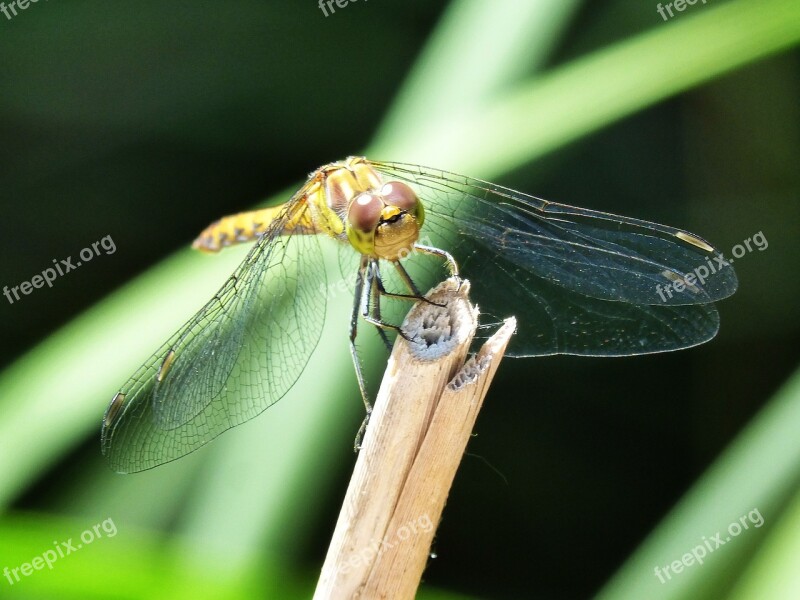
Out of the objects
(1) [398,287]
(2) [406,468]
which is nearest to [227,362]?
(1) [398,287]

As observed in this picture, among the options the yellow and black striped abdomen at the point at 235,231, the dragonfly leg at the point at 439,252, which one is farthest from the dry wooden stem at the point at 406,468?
the yellow and black striped abdomen at the point at 235,231

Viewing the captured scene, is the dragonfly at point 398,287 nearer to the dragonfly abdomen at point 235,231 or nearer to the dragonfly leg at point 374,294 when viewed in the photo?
the dragonfly leg at point 374,294

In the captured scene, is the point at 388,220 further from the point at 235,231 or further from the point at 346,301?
the point at 235,231

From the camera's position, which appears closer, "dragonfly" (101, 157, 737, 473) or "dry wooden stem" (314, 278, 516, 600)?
"dry wooden stem" (314, 278, 516, 600)

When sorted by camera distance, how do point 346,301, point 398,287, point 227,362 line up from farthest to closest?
point 346,301, point 398,287, point 227,362

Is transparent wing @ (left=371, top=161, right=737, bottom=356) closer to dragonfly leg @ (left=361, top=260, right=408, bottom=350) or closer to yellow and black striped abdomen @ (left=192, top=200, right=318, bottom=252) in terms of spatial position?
dragonfly leg @ (left=361, top=260, right=408, bottom=350)

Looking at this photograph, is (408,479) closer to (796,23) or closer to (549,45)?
(549,45)

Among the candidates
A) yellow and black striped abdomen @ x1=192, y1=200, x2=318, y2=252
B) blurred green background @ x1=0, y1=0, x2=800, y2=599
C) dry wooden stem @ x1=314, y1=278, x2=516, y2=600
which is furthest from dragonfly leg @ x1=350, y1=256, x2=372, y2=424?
dry wooden stem @ x1=314, y1=278, x2=516, y2=600
